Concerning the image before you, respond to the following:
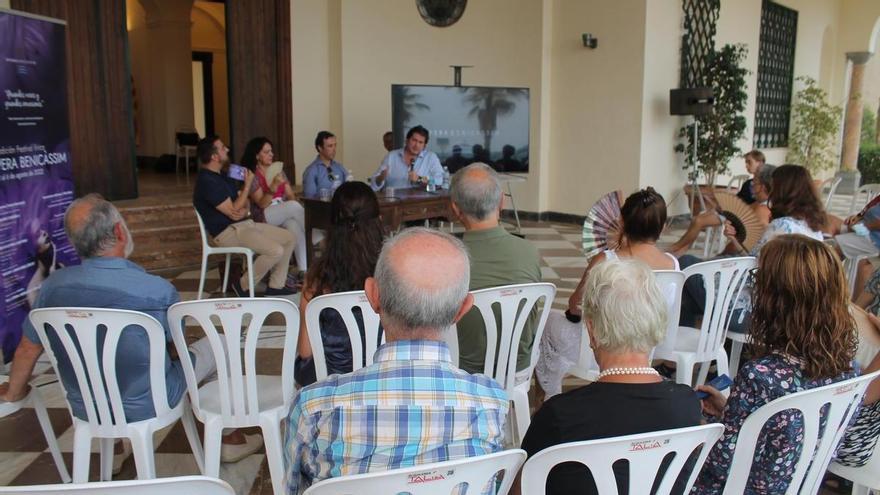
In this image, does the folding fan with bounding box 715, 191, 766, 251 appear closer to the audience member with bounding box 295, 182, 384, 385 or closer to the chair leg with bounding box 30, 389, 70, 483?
the audience member with bounding box 295, 182, 384, 385

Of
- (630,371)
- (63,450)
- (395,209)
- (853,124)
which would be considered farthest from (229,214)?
(853,124)

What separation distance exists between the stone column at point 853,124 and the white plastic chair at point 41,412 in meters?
A: 13.2

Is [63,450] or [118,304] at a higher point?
[118,304]

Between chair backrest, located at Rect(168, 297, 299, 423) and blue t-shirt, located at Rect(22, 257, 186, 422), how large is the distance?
0.12 m

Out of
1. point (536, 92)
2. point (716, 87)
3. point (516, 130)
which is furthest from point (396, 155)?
point (716, 87)

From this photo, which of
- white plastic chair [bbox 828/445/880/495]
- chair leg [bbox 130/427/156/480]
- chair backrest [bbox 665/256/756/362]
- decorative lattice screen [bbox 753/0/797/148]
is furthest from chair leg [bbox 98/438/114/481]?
decorative lattice screen [bbox 753/0/797/148]

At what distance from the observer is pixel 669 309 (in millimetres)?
2574

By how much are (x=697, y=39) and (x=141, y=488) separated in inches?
340

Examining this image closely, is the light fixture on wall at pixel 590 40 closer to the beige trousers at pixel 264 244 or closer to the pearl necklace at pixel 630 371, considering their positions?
the beige trousers at pixel 264 244

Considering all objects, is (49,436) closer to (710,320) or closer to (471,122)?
(710,320)

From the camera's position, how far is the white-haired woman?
1.38 metres

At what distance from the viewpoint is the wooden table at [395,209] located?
5246mm

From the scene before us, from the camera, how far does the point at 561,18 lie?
8383mm

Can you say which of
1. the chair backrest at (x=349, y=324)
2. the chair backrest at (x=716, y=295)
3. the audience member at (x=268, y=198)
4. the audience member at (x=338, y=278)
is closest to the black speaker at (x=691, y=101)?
the audience member at (x=268, y=198)
